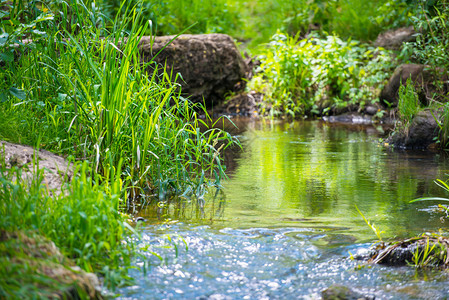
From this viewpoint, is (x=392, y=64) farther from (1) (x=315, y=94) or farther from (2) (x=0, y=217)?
(2) (x=0, y=217)

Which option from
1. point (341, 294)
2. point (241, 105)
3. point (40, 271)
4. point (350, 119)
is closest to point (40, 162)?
point (40, 271)

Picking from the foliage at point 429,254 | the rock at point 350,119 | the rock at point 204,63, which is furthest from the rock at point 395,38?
the foliage at point 429,254

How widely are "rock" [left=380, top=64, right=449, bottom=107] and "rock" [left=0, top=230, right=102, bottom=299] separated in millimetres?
5677

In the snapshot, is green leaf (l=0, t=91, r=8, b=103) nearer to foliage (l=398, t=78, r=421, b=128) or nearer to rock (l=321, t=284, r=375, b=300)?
rock (l=321, t=284, r=375, b=300)

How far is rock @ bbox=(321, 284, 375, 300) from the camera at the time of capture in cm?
218

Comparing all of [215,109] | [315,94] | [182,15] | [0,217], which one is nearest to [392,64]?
[315,94]

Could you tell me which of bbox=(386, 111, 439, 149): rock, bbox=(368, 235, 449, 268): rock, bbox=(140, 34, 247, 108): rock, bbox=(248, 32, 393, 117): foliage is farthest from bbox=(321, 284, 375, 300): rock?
bbox=(140, 34, 247, 108): rock

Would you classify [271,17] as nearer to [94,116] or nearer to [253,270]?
[94,116]

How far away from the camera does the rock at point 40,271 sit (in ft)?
6.16

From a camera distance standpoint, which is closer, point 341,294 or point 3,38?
point 341,294

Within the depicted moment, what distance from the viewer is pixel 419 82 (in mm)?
7918

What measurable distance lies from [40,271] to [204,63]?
8.40 meters

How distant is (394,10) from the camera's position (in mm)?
10312

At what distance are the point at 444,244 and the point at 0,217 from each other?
2163 mm
